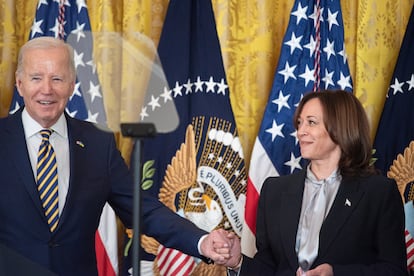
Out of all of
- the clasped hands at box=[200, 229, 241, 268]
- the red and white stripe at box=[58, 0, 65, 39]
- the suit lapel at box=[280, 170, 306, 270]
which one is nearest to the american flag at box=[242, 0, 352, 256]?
the suit lapel at box=[280, 170, 306, 270]

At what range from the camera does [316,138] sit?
327cm

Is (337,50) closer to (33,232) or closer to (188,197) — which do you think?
(188,197)

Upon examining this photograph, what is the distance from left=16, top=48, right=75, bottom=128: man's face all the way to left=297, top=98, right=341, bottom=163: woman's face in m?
1.24

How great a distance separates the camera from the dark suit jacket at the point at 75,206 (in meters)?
2.32

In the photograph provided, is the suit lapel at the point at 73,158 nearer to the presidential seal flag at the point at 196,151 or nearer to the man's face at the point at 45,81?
the man's face at the point at 45,81

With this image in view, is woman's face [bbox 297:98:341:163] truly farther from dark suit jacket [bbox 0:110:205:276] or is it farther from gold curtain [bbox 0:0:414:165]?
dark suit jacket [bbox 0:110:205:276]

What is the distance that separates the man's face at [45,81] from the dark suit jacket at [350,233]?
1105 mm

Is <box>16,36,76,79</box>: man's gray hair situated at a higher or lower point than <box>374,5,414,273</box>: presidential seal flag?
higher

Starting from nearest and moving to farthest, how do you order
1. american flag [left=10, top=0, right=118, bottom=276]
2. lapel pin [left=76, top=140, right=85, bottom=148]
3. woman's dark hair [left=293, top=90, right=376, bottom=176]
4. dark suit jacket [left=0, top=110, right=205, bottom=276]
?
dark suit jacket [left=0, top=110, right=205, bottom=276] → lapel pin [left=76, top=140, right=85, bottom=148] → woman's dark hair [left=293, top=90, right=376, bottom=176] → american flag [left=10, top=0, right=118, bottom=276]

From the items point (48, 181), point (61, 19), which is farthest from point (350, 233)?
point (61, 19)

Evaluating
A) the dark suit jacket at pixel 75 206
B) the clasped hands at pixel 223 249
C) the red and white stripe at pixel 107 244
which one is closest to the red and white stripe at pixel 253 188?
the red and white stripe at pixel 107 244

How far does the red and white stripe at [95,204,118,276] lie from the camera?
396 cm

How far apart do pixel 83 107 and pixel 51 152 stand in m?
1.48

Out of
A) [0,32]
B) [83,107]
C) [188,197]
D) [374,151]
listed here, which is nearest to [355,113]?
[374,151]
